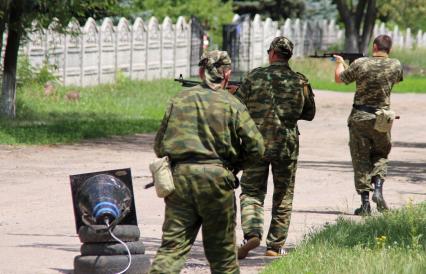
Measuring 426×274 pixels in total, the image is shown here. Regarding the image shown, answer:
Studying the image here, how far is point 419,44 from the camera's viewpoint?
2712 inches

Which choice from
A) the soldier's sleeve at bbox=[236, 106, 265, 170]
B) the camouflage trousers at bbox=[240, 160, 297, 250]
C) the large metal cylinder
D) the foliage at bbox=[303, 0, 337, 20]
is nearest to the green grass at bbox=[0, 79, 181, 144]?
the camouflage trousers at bbox=[240, 160, 297, 250]

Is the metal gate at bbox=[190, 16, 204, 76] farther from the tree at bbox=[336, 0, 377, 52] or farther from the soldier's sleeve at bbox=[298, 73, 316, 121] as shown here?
the soldier's sleeve at bbox=[298, 73, 316, 121]

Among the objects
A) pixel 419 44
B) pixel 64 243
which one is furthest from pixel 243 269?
pixel 419 44

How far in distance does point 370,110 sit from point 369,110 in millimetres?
11

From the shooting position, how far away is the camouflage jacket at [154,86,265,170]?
809 cm

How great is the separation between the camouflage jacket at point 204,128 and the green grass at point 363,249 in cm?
155

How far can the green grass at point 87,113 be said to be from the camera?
22.4 meters

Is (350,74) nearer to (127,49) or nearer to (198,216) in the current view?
(198,216)

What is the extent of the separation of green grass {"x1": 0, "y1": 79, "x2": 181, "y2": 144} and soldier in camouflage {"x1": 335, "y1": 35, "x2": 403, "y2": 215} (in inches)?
336

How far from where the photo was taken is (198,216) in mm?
8141

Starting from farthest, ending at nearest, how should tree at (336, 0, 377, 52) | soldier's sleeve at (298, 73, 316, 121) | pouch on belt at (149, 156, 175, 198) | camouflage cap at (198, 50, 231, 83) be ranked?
tree at (336, 0, 377, 52), soldier's sleeve at (298, 73, 316, 121), camouflage cap at (198, 50, 231, 83), pouch on belt at (149, 156, 175, 198)

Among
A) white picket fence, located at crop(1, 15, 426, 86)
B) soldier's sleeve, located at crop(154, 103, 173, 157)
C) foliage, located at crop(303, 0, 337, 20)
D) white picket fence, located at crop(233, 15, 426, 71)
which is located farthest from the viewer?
foliage, located at crop(303, 0, 337, 20)

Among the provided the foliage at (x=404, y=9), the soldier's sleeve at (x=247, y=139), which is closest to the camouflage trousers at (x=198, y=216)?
the soldier's sleeve at (x=247, y=139)

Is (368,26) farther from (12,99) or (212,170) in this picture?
(212,170)
